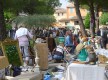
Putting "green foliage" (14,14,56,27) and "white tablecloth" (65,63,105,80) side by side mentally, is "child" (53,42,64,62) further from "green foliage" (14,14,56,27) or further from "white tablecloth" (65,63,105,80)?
"green foliage" (14,14,56,27)

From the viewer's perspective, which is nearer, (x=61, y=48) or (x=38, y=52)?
(x=38, y=52)

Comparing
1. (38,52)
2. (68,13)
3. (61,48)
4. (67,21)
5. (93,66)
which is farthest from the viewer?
(68,13)

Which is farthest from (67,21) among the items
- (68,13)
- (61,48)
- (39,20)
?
(61,48)

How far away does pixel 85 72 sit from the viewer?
7996 millimetres

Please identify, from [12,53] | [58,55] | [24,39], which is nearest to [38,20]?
[58,55]

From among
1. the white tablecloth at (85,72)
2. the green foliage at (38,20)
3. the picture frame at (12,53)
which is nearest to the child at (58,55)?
the picture frame at (12,53)

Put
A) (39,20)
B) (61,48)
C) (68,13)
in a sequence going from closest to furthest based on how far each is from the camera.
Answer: (61,48), (39,20), (68,13)

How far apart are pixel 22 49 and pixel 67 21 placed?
11053 cm

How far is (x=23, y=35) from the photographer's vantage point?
12078mm

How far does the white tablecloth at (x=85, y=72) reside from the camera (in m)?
7.95

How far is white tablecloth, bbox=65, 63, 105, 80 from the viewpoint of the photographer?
7.95m

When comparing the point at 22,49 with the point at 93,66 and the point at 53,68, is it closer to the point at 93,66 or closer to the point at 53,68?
the point at 53,68

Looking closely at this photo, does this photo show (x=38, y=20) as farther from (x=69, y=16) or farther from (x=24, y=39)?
(x=69, y=16)

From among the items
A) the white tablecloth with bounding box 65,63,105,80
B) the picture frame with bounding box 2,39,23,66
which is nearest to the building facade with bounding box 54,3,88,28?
the picture frame with bounding box 2,39,23,66
